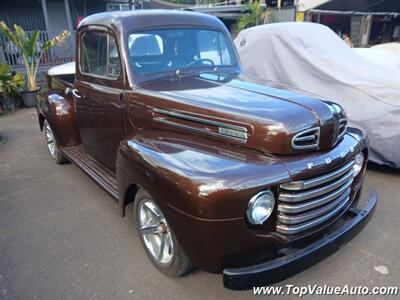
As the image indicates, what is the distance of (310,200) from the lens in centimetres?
226

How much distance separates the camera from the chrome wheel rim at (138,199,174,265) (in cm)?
264

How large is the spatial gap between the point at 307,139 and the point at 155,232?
132 cm

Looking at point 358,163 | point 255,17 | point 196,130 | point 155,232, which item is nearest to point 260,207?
point 196,130

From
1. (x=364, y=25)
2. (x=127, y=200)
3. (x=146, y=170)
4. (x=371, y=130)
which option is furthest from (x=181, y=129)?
(x=364, y=25)

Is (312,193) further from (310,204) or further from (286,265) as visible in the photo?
(286,265)

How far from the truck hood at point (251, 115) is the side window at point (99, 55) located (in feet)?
1.64

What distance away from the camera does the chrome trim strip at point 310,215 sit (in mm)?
2191

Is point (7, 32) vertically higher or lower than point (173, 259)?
higher

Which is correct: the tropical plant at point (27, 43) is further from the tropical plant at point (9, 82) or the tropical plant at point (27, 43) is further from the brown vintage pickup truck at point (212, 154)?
the brown vintage pickup truck at point (212, 154)

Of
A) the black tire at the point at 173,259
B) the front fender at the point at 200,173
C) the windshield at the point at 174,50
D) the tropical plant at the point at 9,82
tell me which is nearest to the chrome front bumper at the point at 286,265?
the front fender at the point at 200,173

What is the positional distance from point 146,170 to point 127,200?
0.68m

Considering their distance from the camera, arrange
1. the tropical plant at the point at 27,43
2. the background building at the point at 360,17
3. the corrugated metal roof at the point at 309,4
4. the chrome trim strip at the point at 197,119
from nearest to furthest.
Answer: the chrome trim strip at the point at 197,119 < the tropical plant at the point at 27,43 < the corrugated metal roof at the point at 309,4 < the background building at the point at 360,17

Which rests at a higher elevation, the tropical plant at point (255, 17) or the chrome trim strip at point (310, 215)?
the tropical plant at point (255, 17)

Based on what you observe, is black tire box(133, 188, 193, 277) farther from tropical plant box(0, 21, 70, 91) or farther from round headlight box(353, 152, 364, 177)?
tropical plant box(0, 21, 70, 91)
